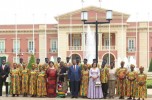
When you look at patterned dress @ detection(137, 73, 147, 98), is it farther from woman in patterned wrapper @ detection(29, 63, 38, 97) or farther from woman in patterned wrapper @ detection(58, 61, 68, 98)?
woman in patterned wrapper @ detection(29, 63, 38, 97)

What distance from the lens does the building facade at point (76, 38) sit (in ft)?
189

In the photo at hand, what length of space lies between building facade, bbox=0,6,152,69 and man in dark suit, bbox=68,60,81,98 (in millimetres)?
38328

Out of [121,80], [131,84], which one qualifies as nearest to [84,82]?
[121,80]

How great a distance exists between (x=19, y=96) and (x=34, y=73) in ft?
3.79

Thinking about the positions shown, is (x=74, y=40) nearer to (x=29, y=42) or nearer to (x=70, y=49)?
(x=70, y=49)

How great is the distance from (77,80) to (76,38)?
43.2 m

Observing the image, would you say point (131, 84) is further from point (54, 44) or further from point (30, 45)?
point (30, 45)

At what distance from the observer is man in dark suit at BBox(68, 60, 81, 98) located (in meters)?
17.6

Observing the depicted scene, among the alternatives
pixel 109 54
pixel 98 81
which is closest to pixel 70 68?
pixel 98 81

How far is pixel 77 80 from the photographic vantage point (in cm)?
1769

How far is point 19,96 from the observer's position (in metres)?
18.3

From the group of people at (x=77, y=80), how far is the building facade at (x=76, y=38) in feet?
125

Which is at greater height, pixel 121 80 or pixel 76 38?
pixel 76 38

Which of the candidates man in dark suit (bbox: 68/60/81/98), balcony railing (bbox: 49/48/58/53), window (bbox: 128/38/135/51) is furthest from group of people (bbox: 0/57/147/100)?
balcony railing (bbox: 49/48/58/53)
